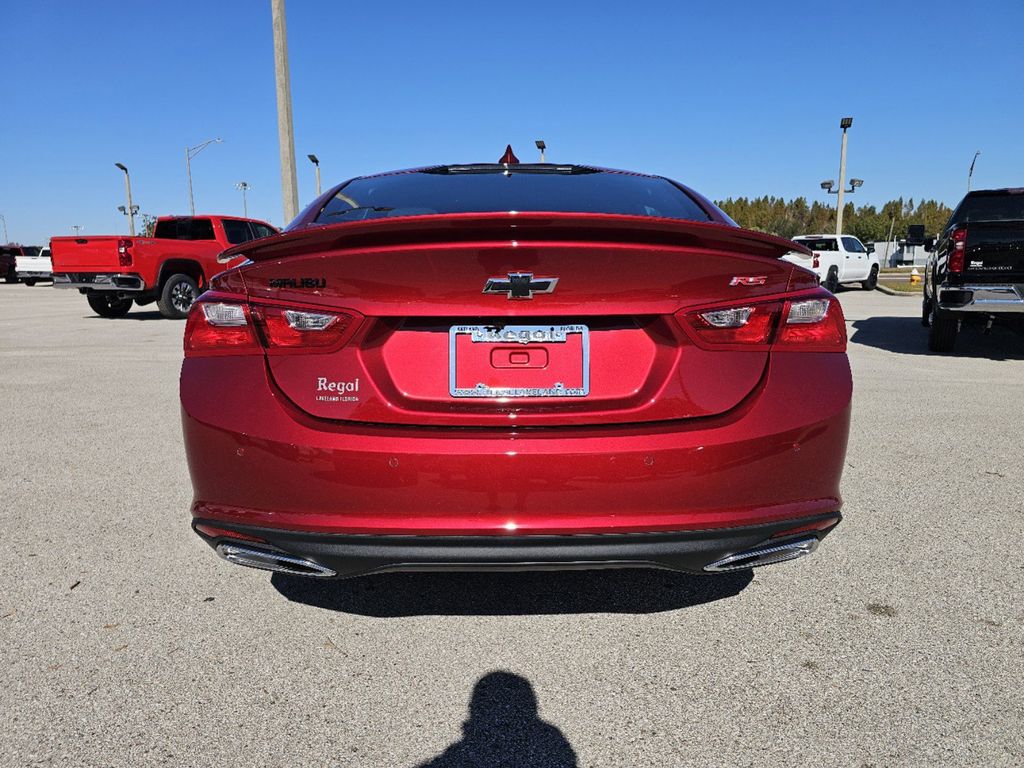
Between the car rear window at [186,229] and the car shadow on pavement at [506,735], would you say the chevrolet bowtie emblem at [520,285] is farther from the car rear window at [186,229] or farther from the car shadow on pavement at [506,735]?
the car rear window at [186,229]

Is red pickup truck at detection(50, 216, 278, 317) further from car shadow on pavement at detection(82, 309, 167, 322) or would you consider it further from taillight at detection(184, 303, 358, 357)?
taillight at detection(184, 303, 358, 357)

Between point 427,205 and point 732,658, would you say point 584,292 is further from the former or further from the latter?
point 732,658

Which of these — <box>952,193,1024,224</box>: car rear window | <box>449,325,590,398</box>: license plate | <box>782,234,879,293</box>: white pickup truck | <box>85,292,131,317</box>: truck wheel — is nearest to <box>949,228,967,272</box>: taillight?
<box>952,193,1024,224</box>: car rear window

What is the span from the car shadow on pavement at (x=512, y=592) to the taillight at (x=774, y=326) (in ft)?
3.14

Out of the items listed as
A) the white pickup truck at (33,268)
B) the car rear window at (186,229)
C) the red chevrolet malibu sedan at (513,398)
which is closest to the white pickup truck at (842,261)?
the car rear window at (186,229)

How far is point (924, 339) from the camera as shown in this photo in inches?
404

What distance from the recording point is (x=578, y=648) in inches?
89.0

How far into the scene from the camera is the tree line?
10144cm

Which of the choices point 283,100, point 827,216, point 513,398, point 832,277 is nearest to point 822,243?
point 832,277

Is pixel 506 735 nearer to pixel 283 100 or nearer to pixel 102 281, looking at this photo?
pixel 283 100

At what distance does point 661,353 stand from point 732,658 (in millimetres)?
995

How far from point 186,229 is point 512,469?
1481 cm

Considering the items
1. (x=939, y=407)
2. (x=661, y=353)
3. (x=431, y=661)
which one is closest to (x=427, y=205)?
(x=661, y=353)

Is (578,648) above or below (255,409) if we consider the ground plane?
below
